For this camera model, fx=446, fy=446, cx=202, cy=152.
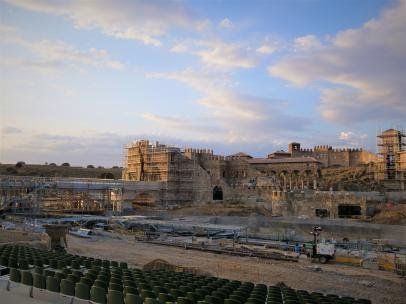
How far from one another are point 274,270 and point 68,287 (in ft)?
65.3

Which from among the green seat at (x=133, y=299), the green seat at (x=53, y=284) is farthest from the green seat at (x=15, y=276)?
the green seat at (x=133, y=299)

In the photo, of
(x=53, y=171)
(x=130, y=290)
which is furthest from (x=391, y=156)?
(x=53, y=171)

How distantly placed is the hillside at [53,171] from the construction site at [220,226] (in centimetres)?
2694

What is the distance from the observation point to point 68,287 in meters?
10.9

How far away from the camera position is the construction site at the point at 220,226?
15.2 meters

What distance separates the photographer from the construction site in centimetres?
1522

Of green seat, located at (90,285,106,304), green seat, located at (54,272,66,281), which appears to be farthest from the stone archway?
green seat, located at (90,285,106,304)

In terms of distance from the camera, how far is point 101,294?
10391 millimetres

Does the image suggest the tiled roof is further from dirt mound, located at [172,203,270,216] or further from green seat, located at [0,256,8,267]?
green seat, located at [0,256,8,267]

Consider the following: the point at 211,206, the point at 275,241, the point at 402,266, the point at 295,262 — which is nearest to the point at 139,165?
the point at 211,206

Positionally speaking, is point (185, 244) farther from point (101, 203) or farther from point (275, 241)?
point (101, 203)

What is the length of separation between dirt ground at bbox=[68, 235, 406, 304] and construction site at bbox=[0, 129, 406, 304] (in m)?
0.08

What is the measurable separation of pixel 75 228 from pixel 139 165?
104ft

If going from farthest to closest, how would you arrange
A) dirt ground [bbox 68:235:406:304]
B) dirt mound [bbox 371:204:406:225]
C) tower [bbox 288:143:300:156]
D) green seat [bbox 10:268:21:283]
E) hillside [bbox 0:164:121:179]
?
tower [bbox 288:143:300:156]
hillside [bbox 0:164:121:179]
dirt mound [bbox 371:204:406:225]
dirt ground [bbox 68:235:406:304]
green seat [bbox 10:268:21:283]
